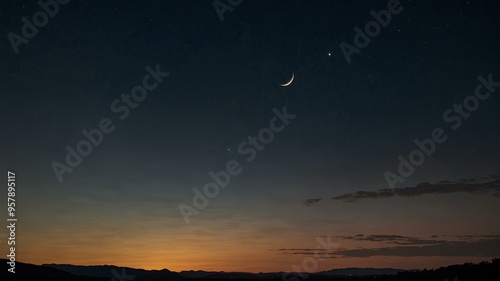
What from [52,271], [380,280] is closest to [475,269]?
[380,280]

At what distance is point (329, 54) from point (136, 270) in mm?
178796

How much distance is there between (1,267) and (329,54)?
102 m

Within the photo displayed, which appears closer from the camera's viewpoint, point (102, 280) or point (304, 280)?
point (304, 280)

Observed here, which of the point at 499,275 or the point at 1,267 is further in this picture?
the point at 1,267

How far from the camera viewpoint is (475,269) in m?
24.8

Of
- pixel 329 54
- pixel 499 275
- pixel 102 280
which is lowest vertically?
pixel 499 275

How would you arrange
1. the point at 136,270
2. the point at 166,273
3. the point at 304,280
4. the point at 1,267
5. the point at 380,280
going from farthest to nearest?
the point at 136,270 → the point at 166,273 → the point at 1,267 → the point at 304,280 → the point at 380,280

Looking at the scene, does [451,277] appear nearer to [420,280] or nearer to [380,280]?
[420,280]

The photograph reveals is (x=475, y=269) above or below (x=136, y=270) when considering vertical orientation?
below

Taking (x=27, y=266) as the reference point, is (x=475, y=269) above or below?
below

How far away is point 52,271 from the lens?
103875mm

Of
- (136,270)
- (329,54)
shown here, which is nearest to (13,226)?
(329,54)

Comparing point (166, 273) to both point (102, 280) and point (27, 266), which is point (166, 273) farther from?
point (102, 280)

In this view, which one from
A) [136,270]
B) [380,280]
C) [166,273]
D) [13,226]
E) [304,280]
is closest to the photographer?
[13,226]
